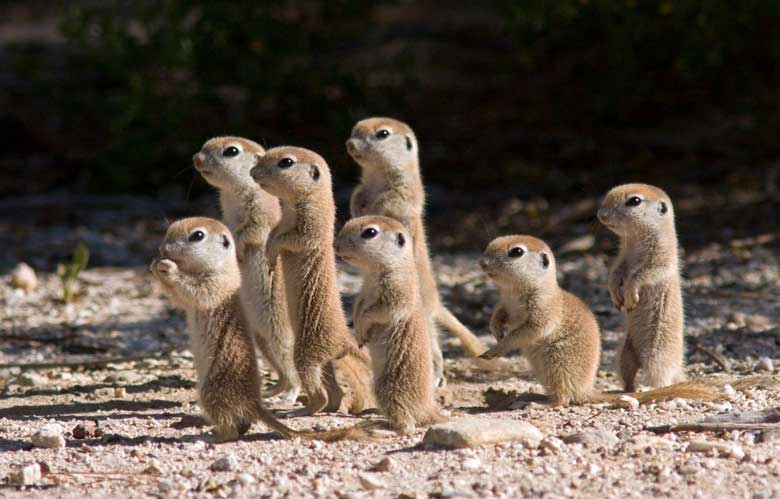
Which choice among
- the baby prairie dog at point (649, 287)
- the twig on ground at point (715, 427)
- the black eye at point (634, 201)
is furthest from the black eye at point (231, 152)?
the twig on ground at point (715, 427)

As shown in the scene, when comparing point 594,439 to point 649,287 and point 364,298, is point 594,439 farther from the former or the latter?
point 649,287

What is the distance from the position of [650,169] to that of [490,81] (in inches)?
140

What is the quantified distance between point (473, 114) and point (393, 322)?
30.1ft

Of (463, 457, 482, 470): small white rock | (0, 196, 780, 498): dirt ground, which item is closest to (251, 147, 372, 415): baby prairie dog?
(0, 196, 780, 498): dirt ground

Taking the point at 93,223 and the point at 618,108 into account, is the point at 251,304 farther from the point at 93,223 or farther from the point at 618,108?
the point at 618,108

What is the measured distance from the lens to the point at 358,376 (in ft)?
20.7

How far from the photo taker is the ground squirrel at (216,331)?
5.57 meters

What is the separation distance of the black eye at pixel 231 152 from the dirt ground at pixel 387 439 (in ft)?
4.40

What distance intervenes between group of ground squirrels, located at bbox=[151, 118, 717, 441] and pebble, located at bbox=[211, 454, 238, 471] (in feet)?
1.67

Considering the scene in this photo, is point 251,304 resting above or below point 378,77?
below

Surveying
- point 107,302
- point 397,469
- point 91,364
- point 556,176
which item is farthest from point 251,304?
point 556,176

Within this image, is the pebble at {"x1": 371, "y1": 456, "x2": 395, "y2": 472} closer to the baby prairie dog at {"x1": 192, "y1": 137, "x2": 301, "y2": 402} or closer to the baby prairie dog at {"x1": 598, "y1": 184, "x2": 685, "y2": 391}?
the baby prairie dog at {"x1": 192, "y1": 137, "x2": 301, "y2": 402}

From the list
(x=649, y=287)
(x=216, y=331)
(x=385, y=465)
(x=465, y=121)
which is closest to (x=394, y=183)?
(x=649, y=287)

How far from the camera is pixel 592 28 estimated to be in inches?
486
